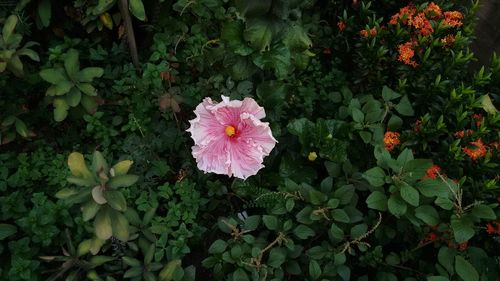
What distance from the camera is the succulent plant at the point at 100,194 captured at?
1632 mm

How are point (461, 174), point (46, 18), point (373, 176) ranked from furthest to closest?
point (46, 18) → point (461, 174) → point (373, 176)

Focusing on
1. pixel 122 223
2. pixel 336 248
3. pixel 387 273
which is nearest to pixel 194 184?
pixel 122 223

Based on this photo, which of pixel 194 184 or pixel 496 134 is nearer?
pixel 496 134

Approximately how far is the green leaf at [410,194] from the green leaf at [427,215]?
10cm

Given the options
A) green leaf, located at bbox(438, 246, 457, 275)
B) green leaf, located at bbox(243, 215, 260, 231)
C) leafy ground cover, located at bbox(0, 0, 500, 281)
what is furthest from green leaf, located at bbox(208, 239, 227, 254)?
green leaf, located at bbox(438, 246, 457, 275)

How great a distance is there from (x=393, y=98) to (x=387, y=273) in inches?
32.8

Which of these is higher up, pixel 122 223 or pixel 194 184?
pixel 122 223

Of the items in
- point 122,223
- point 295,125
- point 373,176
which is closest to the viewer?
point 122,223

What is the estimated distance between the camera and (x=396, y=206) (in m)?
1.81

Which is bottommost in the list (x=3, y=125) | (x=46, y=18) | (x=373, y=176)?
(x=3, y=125)

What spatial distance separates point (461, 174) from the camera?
2.05m

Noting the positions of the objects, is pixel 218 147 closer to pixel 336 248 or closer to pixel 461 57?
pixel 336 248

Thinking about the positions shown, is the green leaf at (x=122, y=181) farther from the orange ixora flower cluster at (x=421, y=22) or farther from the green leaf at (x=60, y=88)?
the orange ixora flower cluster at (x=421, y=22)

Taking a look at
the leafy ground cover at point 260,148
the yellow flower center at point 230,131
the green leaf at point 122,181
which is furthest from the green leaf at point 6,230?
the yellow flower center at point 230,131
